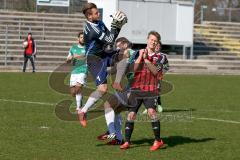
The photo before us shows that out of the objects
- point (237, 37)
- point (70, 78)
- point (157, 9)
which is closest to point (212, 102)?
point (70, 78)

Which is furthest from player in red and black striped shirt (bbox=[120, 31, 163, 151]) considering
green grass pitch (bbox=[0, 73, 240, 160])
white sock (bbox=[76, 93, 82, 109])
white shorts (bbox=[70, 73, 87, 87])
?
white shorts (bbox=[70, 73, 87, 87])

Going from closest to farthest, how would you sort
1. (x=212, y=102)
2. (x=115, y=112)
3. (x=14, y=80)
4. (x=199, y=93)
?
1. (x=115, y=112)
2. (x=212, y=102)
3. (x=199, y=93)
4. (x=14, y=80)

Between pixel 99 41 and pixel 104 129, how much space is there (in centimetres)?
252

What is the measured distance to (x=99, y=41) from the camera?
10.3m

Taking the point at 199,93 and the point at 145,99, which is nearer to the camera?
the point at 145,99

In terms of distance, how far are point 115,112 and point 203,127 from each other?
9.57ft

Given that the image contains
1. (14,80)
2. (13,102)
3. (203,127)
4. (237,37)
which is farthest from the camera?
(237,37)

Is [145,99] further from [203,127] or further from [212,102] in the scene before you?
[212,102]

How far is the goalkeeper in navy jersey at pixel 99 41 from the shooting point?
10.2 m

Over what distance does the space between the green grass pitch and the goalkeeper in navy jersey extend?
0.97m

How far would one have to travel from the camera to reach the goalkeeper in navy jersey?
10.2m

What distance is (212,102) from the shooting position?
762 inches

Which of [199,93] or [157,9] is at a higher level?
[157,9]

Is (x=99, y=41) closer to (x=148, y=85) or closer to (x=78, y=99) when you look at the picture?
(x=148, y=85)
